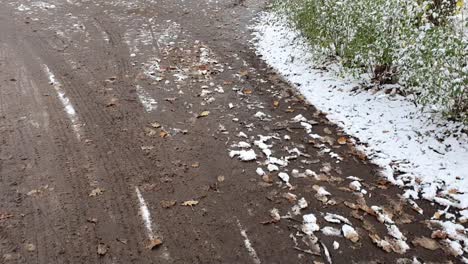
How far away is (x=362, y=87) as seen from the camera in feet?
22.7

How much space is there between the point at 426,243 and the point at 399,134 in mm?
1999

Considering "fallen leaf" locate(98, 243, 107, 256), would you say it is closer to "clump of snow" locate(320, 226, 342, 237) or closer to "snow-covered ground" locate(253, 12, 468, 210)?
"clump of snow" locate(320, 226, 342, 237)

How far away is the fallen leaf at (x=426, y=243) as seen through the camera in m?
4.07

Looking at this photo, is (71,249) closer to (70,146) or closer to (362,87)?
(70,146)

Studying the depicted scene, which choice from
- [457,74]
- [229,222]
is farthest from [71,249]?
[457,74]

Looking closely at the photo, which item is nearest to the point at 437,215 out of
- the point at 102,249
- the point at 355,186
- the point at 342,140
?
the point at 355,186

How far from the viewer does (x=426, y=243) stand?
411cm

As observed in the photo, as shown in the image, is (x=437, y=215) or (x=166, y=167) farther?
(x=166, y=167)

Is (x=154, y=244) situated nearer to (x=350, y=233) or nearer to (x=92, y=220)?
(x=92, y=220)

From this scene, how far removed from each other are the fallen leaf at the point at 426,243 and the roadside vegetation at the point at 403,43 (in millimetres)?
1902

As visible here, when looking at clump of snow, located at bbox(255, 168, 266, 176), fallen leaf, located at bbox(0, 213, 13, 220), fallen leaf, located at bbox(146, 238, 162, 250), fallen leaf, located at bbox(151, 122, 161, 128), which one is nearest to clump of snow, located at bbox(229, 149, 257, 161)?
clump of snow, located at bbox(255, 168, 266, 176)

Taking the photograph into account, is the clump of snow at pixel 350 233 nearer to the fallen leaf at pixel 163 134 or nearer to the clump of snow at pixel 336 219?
the clump of snow at pixel 336 219

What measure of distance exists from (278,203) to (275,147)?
47.3 inches

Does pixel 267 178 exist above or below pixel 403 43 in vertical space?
below
